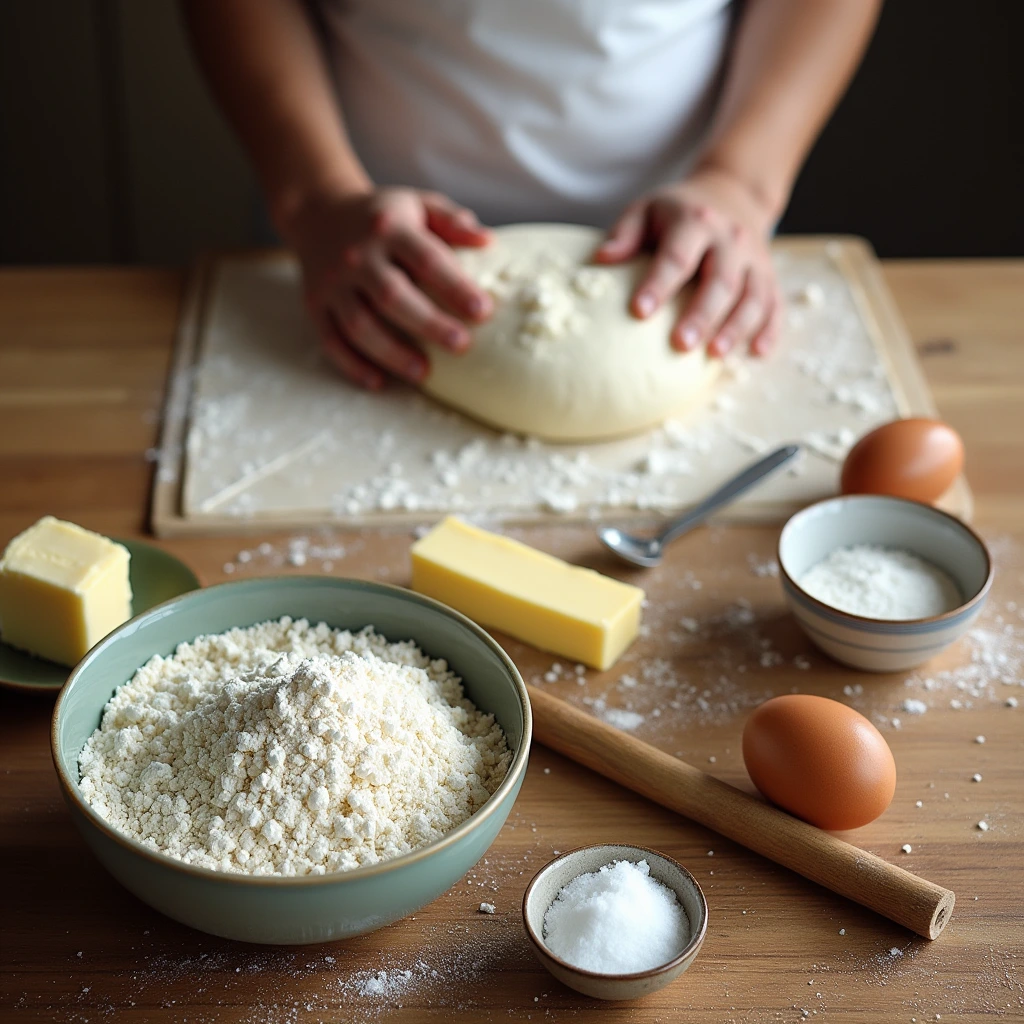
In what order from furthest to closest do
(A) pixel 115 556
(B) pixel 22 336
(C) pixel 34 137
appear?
(C) pixel 34 137 < (B) pixel 22 336 < (A) pixel 115 556

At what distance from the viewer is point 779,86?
1777 millimetres

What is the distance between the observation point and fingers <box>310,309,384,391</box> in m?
1.60

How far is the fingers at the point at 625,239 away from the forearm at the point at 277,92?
0.39 meters

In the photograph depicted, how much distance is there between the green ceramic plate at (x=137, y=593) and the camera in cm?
104

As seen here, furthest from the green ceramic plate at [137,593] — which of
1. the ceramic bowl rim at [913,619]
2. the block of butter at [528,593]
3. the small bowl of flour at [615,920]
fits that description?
the ceramic bowl rim at [913,619]

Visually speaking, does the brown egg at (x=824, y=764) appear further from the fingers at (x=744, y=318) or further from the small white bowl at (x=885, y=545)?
the fingers at (x=744, y=318)

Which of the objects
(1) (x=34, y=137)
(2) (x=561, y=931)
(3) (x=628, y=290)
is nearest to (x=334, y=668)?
(2) (x=561, y=931)

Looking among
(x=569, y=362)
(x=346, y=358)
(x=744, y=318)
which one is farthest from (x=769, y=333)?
(x=346, y=358)

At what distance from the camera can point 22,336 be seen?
1.73m

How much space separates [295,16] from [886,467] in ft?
3.78

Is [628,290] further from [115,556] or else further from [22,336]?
[22,336]

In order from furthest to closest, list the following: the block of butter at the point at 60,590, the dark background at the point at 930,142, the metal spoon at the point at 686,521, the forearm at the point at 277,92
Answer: the dark background at the point at 930,142 → the forearm at the point at 277,92 → the metal spoon at the point at 686,521 → the block of butter at the point at 60,590

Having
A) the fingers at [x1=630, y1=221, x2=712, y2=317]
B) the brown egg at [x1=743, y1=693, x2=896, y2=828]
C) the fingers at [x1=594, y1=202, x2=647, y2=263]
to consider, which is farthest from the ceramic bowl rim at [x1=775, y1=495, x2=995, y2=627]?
the fingers at [x1=594, y1=202, x2=647, y2=263]

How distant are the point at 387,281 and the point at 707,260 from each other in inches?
17.3
